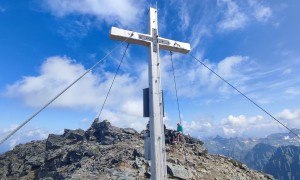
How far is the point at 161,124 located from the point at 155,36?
2727 mm

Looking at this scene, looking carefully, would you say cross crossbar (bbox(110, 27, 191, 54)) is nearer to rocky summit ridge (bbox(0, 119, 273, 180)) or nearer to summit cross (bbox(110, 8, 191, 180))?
summit cross (bbox(110, 8, 191, 180))

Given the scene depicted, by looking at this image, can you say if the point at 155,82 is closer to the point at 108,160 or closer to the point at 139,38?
the point at 139,38

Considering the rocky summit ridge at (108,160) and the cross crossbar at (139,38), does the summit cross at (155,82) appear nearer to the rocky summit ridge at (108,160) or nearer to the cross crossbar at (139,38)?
the cross crossbar at (139,38)

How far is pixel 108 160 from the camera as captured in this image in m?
31.1

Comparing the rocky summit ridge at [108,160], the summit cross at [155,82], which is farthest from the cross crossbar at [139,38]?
the rocky summit ridge at [108,160]

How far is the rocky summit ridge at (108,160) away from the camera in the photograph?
26439 millimetres

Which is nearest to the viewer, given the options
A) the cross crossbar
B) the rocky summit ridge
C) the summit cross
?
the summit cross

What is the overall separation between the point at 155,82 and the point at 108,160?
25.7 metres

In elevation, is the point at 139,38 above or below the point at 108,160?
above

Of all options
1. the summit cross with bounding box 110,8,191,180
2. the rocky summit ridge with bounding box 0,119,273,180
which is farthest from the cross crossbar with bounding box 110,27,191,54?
the rocky summit ridge with bounding box 0,119,273,180

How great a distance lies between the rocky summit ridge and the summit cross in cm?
365

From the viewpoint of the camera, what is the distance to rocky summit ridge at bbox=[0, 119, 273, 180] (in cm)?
2644

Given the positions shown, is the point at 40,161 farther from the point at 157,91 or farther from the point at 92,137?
the point at 157,91

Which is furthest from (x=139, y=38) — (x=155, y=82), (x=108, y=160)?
(x=108, y=160)
